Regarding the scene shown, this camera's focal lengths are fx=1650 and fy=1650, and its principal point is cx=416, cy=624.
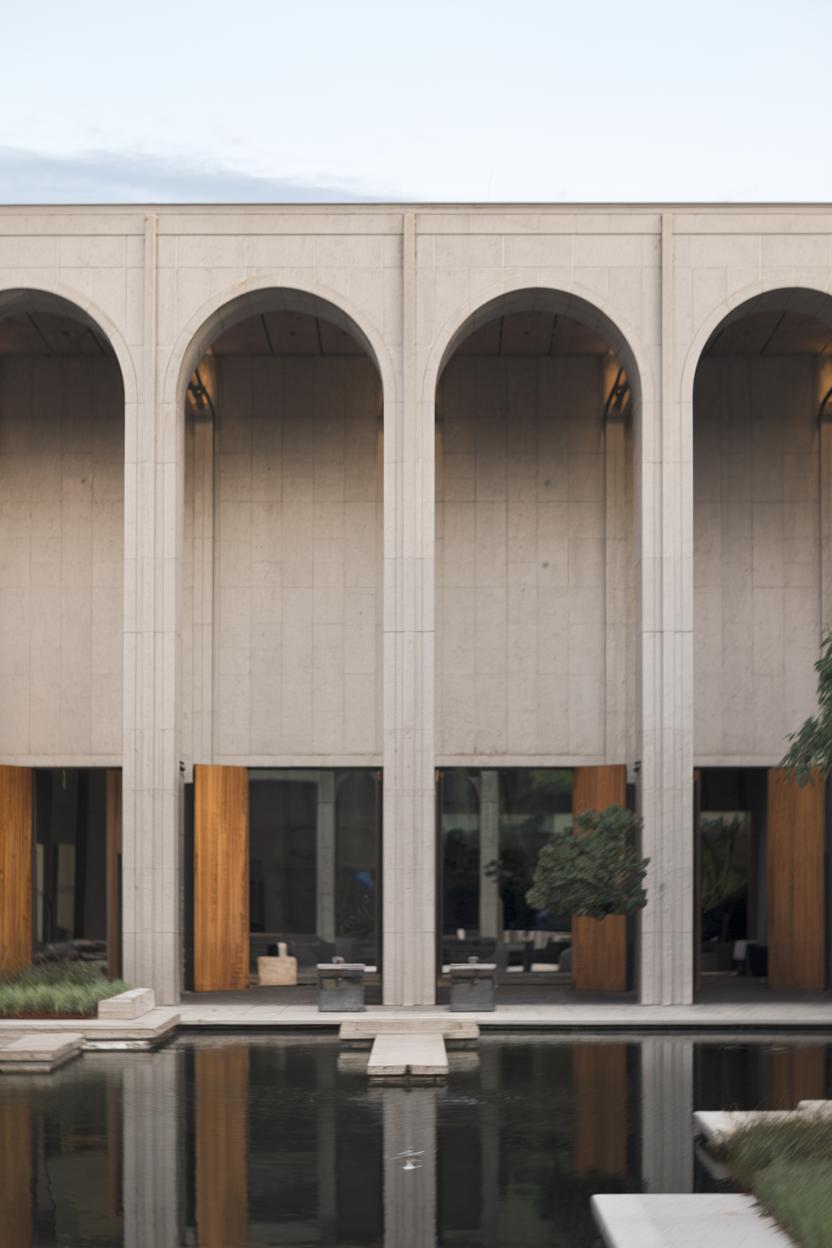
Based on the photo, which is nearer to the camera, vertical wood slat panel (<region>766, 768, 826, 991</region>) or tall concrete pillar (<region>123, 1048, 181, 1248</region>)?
tall concrete pillar (<region>123, 1048, 181, 1248</region>)

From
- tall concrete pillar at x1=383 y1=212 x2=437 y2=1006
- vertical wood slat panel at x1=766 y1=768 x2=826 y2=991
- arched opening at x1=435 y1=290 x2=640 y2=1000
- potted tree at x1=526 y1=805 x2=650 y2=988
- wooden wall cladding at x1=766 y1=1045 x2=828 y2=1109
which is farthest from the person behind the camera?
arched opening at x1=435 y1=290 x2=640 y2=1000

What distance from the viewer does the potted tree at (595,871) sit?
2611 cm

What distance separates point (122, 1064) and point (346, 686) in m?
11.9

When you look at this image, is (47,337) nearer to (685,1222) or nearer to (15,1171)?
(15,1171)

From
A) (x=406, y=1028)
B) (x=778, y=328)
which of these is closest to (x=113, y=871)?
(x=406, y=1028)

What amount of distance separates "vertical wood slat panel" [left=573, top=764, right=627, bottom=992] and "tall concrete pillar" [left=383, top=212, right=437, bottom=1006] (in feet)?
14.6

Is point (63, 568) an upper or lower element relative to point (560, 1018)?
upper

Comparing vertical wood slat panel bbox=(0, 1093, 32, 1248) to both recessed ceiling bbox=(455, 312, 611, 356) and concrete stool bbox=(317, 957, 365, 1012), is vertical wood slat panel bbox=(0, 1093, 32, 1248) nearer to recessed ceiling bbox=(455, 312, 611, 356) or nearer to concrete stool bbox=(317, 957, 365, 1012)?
concrete stool bbox=(317, 957, 365, 1012)

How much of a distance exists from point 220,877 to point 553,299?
1202 cm

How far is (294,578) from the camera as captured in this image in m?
31.4

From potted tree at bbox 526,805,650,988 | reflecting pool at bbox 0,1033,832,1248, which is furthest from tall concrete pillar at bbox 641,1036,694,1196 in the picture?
potted tree at bbox 526,805,650,988

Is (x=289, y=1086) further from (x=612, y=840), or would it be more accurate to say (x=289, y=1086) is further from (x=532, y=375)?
(x=532, y=375)

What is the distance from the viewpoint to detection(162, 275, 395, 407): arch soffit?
2750cm

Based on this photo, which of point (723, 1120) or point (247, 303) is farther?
point (247, 303)
